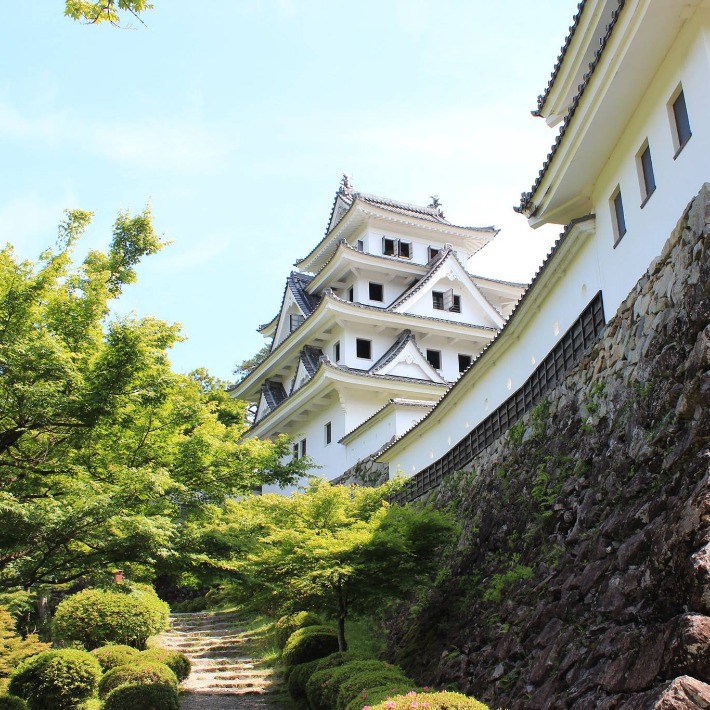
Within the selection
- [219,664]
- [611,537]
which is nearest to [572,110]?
[611,537]

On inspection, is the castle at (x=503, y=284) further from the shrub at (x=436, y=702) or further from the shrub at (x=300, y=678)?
the shrub at (x=436, y=702)

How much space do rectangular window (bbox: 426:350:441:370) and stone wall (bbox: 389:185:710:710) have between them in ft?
53.6

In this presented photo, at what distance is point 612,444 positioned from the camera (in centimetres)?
915

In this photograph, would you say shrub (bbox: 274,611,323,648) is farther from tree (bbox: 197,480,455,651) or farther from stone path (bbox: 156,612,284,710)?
tree (bbox: 197,480,455,651)

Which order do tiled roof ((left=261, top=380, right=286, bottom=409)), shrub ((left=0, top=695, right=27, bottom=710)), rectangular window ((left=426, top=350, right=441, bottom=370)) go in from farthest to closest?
tiled roof ((left=261, top=380, right=286, bottom=409)) < rectangular window ((left=426, top=350, right=441, bottom=370)) < shrub ((left=0, top=695, right=27, bottom=710))

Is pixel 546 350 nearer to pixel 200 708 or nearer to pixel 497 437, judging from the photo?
pixel 497 437

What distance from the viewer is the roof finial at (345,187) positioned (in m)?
35.4

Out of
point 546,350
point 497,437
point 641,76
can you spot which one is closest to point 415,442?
point 497,437

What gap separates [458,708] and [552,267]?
7.62 metres

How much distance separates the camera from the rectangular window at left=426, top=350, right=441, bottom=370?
29384 millimetres

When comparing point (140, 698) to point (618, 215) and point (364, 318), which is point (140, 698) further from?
point (364, 318)

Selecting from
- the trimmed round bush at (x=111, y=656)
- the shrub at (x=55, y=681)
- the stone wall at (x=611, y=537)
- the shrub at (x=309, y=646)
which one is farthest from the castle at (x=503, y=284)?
the shrub at (x=55, y=681)

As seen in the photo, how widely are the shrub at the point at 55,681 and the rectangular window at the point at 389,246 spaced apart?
858 inches

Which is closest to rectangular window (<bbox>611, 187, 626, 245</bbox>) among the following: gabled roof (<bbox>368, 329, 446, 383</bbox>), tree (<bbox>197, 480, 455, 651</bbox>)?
tree (<bbox>197, 480, 455, 651</bbox>)
